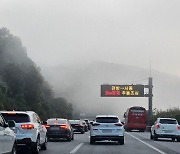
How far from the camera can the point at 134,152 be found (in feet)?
74.2

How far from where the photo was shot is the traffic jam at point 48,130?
554 inches

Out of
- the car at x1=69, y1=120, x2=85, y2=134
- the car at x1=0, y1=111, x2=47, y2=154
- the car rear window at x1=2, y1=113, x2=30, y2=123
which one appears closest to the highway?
the car at x1=0, y1=111, x2=47, y2=154

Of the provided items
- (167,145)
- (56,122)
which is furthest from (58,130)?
(167,145)

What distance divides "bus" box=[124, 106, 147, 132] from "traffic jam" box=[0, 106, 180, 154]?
18991mm

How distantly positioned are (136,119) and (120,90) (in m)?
7.00

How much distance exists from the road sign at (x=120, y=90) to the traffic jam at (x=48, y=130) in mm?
23785

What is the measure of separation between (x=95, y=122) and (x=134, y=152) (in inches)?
255

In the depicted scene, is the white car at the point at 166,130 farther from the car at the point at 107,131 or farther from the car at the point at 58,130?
the car at the point at 107,131

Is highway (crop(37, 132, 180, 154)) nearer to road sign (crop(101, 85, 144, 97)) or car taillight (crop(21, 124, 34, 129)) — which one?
car taillight (crop(21, 124, 34, 129))

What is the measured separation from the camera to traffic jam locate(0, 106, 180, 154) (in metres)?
14.1

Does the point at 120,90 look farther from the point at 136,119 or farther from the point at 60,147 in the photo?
the point at 60,147

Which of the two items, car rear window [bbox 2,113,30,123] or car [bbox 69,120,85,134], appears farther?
car [bbox 69,120,85,134]

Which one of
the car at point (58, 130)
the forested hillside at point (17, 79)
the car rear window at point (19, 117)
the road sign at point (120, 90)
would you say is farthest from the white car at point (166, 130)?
the forested hillside at point (17, 79)

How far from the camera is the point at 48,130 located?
31578 millimetres
